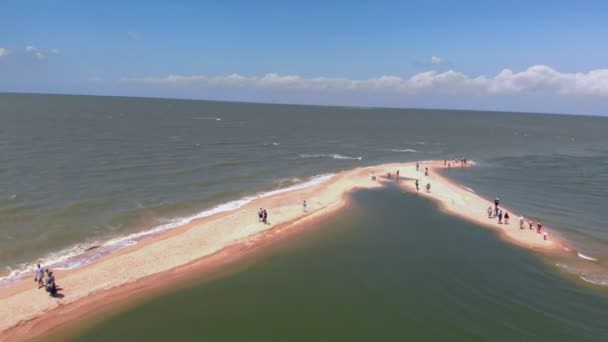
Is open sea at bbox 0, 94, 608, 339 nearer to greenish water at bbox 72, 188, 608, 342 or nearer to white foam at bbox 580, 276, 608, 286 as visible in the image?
white foam at bbox 580, 276, 608, 286

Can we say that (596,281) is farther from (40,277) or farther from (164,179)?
(164,179)

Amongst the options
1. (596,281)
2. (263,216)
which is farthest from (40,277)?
(596,281)

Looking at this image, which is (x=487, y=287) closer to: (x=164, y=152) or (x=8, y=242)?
(x=8, y=242)

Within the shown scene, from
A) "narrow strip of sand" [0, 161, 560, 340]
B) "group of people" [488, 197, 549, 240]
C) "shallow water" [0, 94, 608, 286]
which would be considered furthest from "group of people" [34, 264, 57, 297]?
"group of people" [488, 197, 549, 240]

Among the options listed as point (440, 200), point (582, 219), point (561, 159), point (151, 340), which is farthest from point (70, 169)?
point (561, 159)

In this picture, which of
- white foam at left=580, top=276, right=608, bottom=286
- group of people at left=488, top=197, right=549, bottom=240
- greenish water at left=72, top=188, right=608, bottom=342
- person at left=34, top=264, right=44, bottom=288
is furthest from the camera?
group of people at left=488, top=197, right=549, bottom=240
